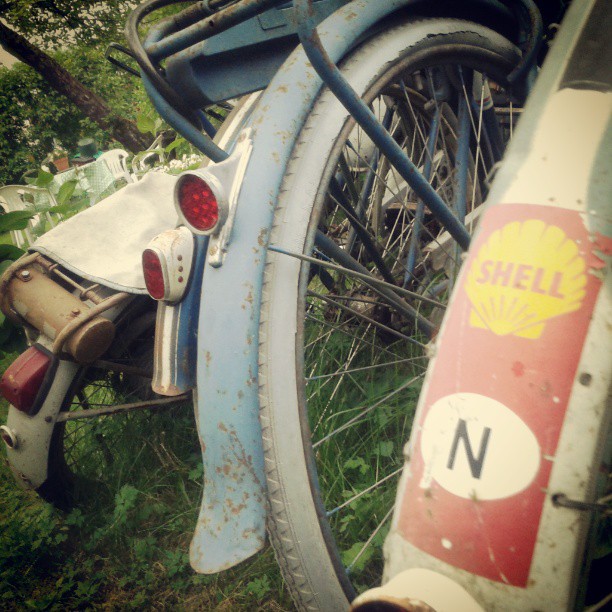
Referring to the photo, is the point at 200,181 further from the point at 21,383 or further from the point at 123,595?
the point at 123,595

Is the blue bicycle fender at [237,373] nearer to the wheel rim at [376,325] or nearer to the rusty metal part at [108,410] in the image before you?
the wheel rim at [376,325]

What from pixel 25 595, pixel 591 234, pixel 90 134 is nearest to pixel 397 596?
pixel 591 234

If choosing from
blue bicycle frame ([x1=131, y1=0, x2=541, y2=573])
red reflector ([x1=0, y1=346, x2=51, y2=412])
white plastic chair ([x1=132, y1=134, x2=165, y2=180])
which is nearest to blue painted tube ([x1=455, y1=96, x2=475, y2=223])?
blue bicycle frame ([x1=131, y1=0, x2=541, y2=573])

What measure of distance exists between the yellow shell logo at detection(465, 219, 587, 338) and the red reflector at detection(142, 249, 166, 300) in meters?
0.71

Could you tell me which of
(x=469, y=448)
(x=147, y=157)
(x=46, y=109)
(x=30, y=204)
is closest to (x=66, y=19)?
(x=46, y=109)

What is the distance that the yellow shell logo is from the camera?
62 cm

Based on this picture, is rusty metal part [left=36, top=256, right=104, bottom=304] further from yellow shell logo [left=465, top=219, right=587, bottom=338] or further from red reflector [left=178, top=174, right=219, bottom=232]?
yellow shell logo [left=465, top=219, right=587, bottom=338]

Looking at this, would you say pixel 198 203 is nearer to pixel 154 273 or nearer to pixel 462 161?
pixel 154 273

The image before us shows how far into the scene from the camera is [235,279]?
977 mm

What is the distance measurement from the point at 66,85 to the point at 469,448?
30.7 ft

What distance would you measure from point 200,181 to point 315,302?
1.16m

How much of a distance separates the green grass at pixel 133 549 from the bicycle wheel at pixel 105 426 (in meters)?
0.04

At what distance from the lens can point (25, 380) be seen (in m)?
1.42

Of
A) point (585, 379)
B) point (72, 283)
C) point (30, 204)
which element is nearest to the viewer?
point (585, 379)
